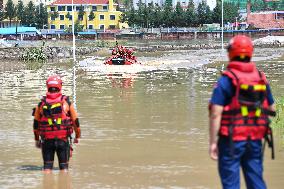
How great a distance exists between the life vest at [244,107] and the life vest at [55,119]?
3401 millimetres

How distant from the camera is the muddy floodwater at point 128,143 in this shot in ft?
37.1

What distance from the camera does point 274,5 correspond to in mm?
181000

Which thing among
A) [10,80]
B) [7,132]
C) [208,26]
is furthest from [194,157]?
[208,26]

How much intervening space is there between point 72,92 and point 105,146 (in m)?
14.5

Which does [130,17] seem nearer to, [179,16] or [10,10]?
[179,16]

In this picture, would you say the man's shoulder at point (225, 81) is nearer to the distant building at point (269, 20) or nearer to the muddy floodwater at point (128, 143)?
the muddy floodwater at point (128, 143)

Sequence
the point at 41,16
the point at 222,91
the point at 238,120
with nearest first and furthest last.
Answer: the point at 222,91, the point at 238,120, the point at 41,16

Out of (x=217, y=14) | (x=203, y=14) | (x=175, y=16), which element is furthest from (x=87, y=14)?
(x=217, y=14)

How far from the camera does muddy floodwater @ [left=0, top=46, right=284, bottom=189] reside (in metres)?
11.3

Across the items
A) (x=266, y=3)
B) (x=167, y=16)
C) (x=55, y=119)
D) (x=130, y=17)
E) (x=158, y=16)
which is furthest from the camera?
(x=266, y=3)

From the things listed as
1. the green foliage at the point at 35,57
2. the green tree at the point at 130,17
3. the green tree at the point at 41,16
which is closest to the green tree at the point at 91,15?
the green tree at the point at 130,17

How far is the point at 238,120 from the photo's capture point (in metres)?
7.41

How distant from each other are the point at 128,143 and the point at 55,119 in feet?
16.5

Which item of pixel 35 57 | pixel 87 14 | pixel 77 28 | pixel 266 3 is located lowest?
pixel 35 57
